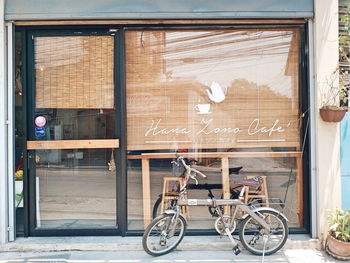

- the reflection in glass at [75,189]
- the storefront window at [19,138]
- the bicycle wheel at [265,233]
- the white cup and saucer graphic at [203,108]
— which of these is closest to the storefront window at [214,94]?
the white cup and saucer graphic at [203,108]

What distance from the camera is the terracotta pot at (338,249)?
4.09 meters

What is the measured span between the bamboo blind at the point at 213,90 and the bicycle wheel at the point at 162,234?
105 centimetres

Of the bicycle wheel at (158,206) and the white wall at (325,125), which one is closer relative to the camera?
the white wall at (325,125)

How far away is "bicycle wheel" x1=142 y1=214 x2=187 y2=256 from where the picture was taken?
164 inches

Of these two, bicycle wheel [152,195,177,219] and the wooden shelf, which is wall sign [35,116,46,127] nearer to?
the wooden shelf

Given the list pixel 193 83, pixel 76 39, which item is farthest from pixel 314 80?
pixel 76 39

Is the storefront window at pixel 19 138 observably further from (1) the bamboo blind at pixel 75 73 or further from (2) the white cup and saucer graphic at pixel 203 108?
(2) the white cup and saucer graphic at pixel 203 108

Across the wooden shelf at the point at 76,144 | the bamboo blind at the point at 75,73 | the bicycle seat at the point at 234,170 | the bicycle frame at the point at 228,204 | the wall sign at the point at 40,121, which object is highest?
the bamboo blind at the point at 75,73

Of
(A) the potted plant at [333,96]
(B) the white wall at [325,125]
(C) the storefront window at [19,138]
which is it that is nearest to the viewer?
(A) the potted plant at [333,96]

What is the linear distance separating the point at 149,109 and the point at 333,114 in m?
2.35

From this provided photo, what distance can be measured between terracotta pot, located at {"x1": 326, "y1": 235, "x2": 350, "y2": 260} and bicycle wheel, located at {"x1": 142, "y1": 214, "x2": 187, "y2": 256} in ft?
5.83

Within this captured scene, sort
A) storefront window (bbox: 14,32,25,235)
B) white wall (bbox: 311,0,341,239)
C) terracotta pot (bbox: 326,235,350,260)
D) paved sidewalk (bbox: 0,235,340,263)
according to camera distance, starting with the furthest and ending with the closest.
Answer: storefront window (bbox: 14,32,25,235) < white wall (bbox: 311,0,341,239) < paved sidewalk (bbox: 0,235,340,263) < terracotta pot (bbox: 326,235,350,260)

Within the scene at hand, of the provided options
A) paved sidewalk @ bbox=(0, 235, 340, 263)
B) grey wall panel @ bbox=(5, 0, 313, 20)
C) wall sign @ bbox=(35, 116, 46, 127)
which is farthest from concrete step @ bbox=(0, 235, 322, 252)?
grey wall panel @ bbox=(5, 0, 313, 20)

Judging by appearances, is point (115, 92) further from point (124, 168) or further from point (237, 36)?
point (237, 36)
